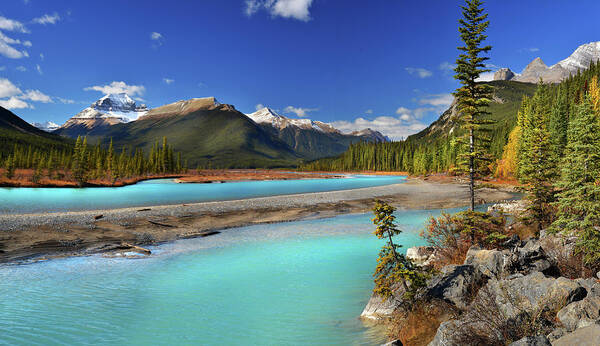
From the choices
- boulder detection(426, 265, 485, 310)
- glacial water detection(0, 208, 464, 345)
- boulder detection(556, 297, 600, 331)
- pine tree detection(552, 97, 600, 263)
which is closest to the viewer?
boulder detection(556, 297, 600, 331)

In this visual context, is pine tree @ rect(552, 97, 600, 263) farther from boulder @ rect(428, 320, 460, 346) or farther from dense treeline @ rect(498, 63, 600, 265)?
boulder @ rect(428, 320, 460, 346)

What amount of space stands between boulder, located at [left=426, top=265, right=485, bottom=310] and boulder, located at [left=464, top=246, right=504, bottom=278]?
358 millimetres

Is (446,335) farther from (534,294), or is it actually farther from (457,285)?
(457,285)

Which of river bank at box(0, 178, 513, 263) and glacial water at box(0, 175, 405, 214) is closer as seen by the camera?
river bank at box(0, 178, 513, 263)

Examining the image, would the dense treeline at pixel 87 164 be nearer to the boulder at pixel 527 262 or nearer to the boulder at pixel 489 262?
the boulder at pixel 489 262

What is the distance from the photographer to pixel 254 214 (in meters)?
38.7

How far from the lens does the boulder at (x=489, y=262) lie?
1157cm

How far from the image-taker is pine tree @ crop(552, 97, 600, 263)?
1188cm

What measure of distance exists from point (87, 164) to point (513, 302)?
11951 centimetres

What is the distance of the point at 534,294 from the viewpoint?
8.76 m

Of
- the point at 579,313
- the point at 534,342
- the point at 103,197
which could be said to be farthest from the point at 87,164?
the point at 579,313

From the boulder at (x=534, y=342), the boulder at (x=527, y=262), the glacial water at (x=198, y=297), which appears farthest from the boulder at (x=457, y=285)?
the boulder at (x=534, y=342)

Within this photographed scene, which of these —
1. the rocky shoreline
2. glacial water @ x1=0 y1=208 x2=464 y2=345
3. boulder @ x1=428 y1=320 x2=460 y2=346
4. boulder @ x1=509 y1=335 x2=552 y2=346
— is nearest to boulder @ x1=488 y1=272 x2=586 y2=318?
the rocky shoreline

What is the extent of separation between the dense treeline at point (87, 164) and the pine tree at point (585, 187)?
358 feet
